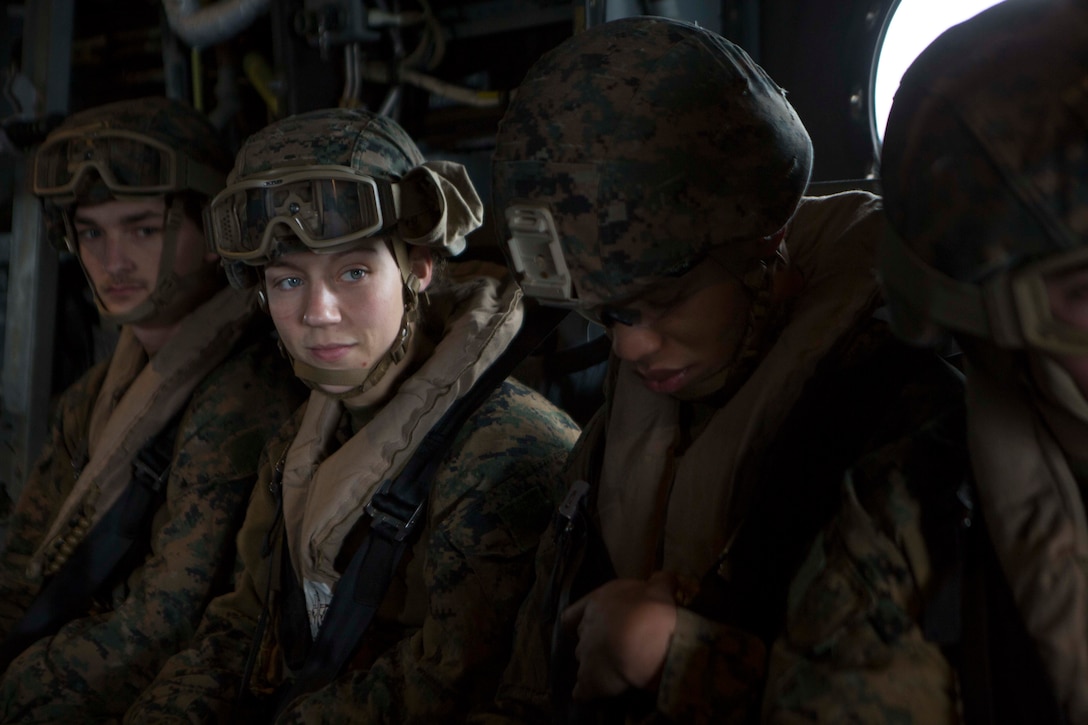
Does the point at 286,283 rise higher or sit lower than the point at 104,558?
higher

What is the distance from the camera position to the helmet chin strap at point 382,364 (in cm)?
181

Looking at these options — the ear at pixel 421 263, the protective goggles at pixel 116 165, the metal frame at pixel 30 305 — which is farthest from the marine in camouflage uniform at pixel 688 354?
the metal frame at pixel 30 305

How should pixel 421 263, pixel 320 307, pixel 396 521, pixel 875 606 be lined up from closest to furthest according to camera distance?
1. pixel 875 606
2. pixel 396 521
3. pixel 320 307
4. pixel 421 263

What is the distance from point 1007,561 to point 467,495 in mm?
941

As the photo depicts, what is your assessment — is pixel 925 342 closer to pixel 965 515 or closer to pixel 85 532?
pixel 965 515

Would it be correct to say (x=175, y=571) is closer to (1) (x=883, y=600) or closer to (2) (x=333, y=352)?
(2) (x=333, y=352)

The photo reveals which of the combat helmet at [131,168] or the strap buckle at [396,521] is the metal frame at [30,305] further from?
the strap buckle at [396,521]

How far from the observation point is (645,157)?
1.22 meters

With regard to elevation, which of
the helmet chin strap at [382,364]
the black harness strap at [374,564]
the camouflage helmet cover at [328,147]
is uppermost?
the camouflage helmet cover at [328,147]

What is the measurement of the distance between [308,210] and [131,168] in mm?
827

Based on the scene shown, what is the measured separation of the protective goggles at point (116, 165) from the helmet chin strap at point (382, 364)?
77 centimetres

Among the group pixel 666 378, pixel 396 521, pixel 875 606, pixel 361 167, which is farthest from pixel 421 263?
pixel 875 606

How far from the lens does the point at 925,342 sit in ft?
3.18

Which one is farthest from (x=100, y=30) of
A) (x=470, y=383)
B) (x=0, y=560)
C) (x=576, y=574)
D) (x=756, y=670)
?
(x=756, y=670)
